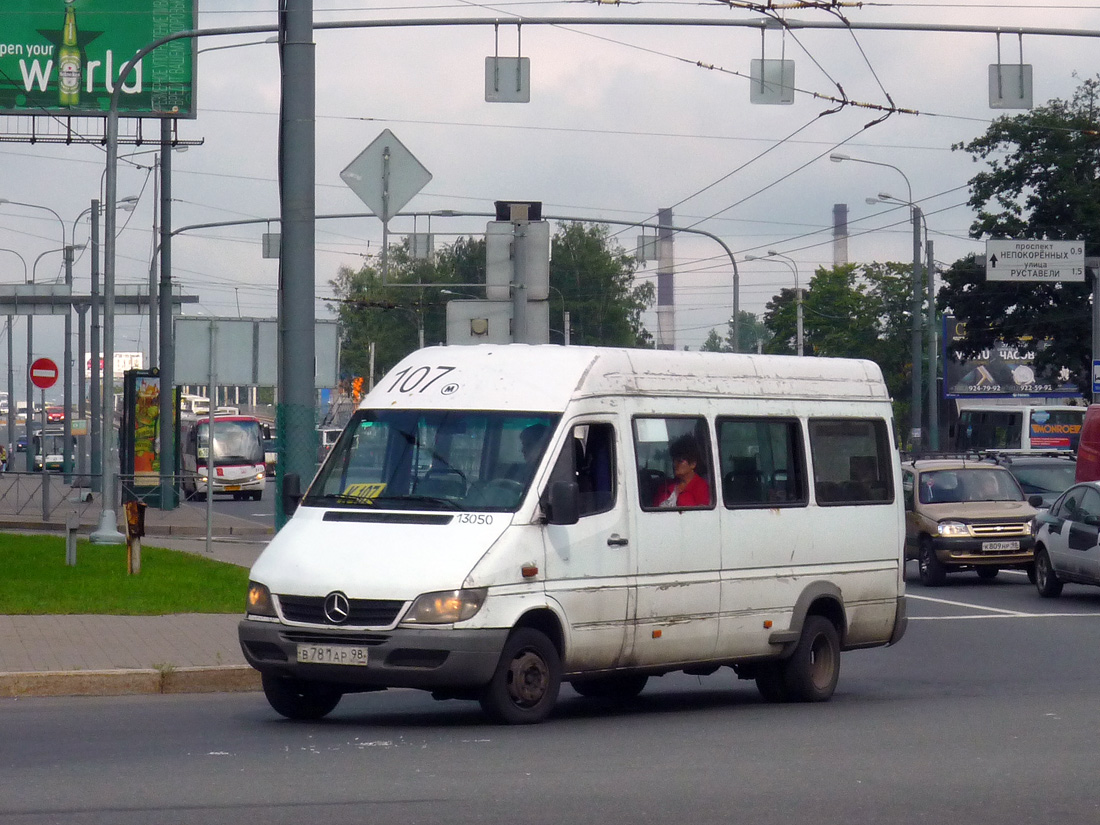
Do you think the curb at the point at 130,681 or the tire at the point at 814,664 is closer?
the curb at the point at 130,681

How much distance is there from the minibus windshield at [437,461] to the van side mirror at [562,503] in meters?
0.18

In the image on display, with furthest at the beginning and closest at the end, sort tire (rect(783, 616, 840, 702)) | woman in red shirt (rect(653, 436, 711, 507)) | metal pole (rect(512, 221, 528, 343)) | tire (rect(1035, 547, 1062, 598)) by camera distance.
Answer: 1. tire (rect(1035, 547, 1062, 598))
2. metal pole (rect(512, 221, 528, 343))
3. tire (rect(783, 616, 840, 702))
4. woman in red shirt (rect(653, 436, 711, 507))

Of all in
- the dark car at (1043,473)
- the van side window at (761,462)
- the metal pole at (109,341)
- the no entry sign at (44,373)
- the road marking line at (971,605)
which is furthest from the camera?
the no entry sign at (44,373)

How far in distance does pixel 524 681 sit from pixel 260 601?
5.08 feet

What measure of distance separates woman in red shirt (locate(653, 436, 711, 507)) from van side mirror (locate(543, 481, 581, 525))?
41.0 inches

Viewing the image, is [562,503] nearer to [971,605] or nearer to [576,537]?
[576,537]

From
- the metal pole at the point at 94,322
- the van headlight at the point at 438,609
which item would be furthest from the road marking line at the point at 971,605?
the metal pole at the point at 94,322

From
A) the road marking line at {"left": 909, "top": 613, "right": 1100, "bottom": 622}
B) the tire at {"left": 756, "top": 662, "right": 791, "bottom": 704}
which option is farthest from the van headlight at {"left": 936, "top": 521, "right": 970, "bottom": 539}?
the tire at {"left": 756, "top": 662, "right": 791, "bottom": 704}

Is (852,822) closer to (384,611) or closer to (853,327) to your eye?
(384,611)

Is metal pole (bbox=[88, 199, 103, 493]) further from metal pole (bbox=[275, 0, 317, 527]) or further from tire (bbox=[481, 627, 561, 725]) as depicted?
tire (bbox=[481, 627, 561, 725])

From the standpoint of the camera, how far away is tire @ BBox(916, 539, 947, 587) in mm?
23094

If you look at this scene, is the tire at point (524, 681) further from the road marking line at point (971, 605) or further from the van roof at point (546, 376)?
the road marking line at point (971, 605)

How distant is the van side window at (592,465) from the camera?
10031 millimetres

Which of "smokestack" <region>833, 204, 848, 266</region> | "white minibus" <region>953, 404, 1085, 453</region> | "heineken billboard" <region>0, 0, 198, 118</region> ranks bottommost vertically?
"white minibus" <region>953, 404, 1085, 453</region>
